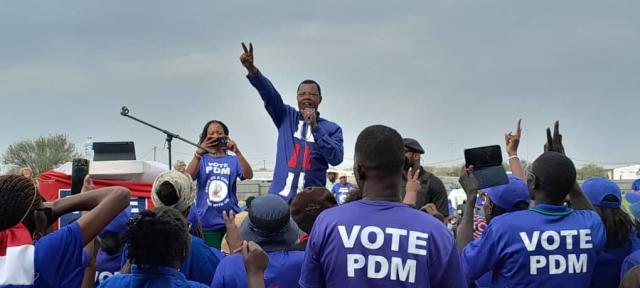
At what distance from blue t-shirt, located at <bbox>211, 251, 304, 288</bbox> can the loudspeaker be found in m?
5.56

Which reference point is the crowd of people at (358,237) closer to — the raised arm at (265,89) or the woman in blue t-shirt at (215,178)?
the raised arm at (265,89)

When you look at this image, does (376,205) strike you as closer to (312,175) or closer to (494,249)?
(494,249)

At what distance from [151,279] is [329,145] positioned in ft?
9.54

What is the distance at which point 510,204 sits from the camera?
14.2ft

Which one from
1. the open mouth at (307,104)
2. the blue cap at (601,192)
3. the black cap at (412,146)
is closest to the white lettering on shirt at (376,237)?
the blue cap at (601,192)

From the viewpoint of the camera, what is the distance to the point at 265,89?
19.5 feet

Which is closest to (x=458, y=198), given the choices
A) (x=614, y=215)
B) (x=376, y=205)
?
(x=614, y=215)

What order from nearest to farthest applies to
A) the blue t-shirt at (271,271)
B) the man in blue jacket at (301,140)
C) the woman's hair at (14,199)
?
the woman's hair at (14,199) < the blue t-shirt at (271,271) < the man in blue jacket at (301,140)

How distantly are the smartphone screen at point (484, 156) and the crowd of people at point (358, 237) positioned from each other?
0.05 m

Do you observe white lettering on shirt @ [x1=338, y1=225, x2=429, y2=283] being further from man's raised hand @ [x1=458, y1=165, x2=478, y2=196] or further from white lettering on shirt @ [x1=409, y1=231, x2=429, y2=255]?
man's raised hand @ [x1=458, y1=165, x2=478, y2=196]

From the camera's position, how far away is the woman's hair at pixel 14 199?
295 centimetres

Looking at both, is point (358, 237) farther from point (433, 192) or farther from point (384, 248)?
point (433, 192)

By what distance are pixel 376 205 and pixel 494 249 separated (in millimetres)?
1222

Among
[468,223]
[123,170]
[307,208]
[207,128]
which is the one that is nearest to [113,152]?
[123,170]
